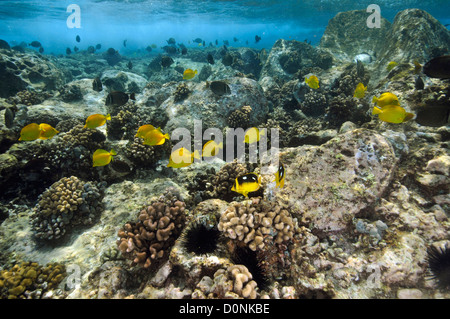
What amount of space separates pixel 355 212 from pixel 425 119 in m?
2.40

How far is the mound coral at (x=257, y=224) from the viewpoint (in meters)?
3.21

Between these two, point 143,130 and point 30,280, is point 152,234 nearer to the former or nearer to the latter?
point 143,130

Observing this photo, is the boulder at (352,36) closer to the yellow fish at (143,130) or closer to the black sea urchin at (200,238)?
the yellow fish at (143,130)

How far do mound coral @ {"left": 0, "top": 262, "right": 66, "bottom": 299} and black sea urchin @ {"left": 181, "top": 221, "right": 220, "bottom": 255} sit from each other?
2441mm

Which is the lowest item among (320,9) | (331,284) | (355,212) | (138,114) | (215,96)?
(331,284)

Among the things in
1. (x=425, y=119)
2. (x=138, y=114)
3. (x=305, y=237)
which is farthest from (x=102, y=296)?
(x=425, y=119)

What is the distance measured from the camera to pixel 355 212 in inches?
148

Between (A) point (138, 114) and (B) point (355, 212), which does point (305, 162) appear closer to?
(B) point (355, 212)

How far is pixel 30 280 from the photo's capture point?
3410 mm

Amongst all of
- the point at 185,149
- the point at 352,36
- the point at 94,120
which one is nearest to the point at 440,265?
the point at 185,149

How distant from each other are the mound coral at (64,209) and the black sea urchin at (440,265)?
21.6 ft

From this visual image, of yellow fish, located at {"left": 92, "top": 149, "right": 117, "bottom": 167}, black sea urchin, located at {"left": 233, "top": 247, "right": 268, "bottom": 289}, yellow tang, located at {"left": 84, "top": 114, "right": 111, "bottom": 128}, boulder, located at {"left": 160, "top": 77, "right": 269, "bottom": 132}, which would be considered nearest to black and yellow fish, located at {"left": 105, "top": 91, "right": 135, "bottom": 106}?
yellow tang, located at {"left": 84, "top": 114, "right": 111, "bottom": 128}

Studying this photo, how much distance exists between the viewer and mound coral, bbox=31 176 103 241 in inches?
172

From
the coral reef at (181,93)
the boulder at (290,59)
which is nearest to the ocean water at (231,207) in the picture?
the coral reef at (181,93)
